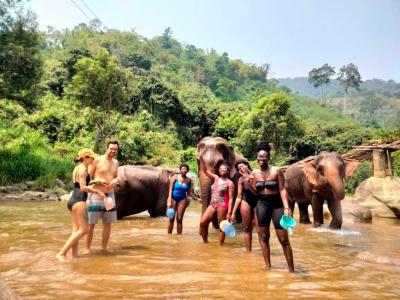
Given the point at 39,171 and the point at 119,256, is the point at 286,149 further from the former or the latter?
the point at 119,256

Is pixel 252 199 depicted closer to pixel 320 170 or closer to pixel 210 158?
→ pixel 210 158

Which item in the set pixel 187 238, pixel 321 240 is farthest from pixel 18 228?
Answer: pixel 321 240

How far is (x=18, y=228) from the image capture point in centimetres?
1061

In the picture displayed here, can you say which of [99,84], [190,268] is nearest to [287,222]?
[190,268]

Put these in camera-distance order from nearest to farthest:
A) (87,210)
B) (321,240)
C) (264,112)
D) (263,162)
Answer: (263,162) < (87,210) < (321,240) < (264,112)

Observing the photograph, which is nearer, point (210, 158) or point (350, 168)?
point (210, 158)

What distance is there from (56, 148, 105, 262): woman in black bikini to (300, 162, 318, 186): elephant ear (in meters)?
6.16

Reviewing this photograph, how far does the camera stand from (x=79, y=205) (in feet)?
22.8

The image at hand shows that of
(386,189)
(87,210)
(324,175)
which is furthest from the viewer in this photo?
(386,189)

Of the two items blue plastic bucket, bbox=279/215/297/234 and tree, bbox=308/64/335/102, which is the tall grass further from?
tree, bbox=308/64/335/102

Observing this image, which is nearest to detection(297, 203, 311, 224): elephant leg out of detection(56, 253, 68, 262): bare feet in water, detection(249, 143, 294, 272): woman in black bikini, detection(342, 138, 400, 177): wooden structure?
detection(342, 138, 400, 177): wooden structure

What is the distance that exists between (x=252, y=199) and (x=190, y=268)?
1710 mm

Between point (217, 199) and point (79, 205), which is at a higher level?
point (217, 199)

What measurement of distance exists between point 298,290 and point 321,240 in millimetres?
4818
